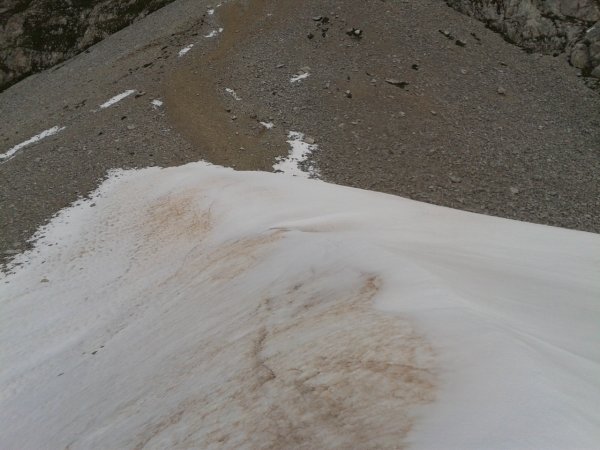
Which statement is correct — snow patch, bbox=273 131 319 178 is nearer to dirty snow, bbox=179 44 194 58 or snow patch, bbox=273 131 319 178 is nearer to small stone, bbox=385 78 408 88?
small stone, bbox=385 78 408 88

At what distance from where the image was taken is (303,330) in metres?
6.79

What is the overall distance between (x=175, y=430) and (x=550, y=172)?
72.6 ft

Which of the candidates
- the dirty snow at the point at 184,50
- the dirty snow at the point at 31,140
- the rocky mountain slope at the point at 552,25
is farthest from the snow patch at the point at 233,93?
the rocky mountain slope at the point at 552,25

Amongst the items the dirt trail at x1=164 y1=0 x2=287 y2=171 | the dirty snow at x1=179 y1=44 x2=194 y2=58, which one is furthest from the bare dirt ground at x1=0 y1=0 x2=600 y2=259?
the dirty snow at x1=179 y1=44 x2=194 y2=58

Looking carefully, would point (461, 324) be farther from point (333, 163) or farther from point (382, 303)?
point (333, 163)

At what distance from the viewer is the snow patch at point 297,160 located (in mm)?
20953

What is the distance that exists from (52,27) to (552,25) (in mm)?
44821

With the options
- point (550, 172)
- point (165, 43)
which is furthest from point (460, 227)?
point (165, 43)

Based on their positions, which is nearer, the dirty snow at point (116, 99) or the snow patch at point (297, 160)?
the snow patch at point (297, 160)

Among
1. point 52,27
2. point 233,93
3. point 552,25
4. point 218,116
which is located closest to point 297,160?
point 218,116

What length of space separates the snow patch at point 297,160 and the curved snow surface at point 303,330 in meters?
3.63

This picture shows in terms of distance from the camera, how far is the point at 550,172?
21.5m

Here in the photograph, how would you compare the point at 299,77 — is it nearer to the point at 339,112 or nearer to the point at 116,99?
the point at 339,112

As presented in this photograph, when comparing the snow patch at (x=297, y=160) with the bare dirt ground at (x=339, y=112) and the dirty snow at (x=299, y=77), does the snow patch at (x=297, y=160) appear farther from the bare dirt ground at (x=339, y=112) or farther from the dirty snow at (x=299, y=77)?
the dirty snow at (x=299, y=77)
